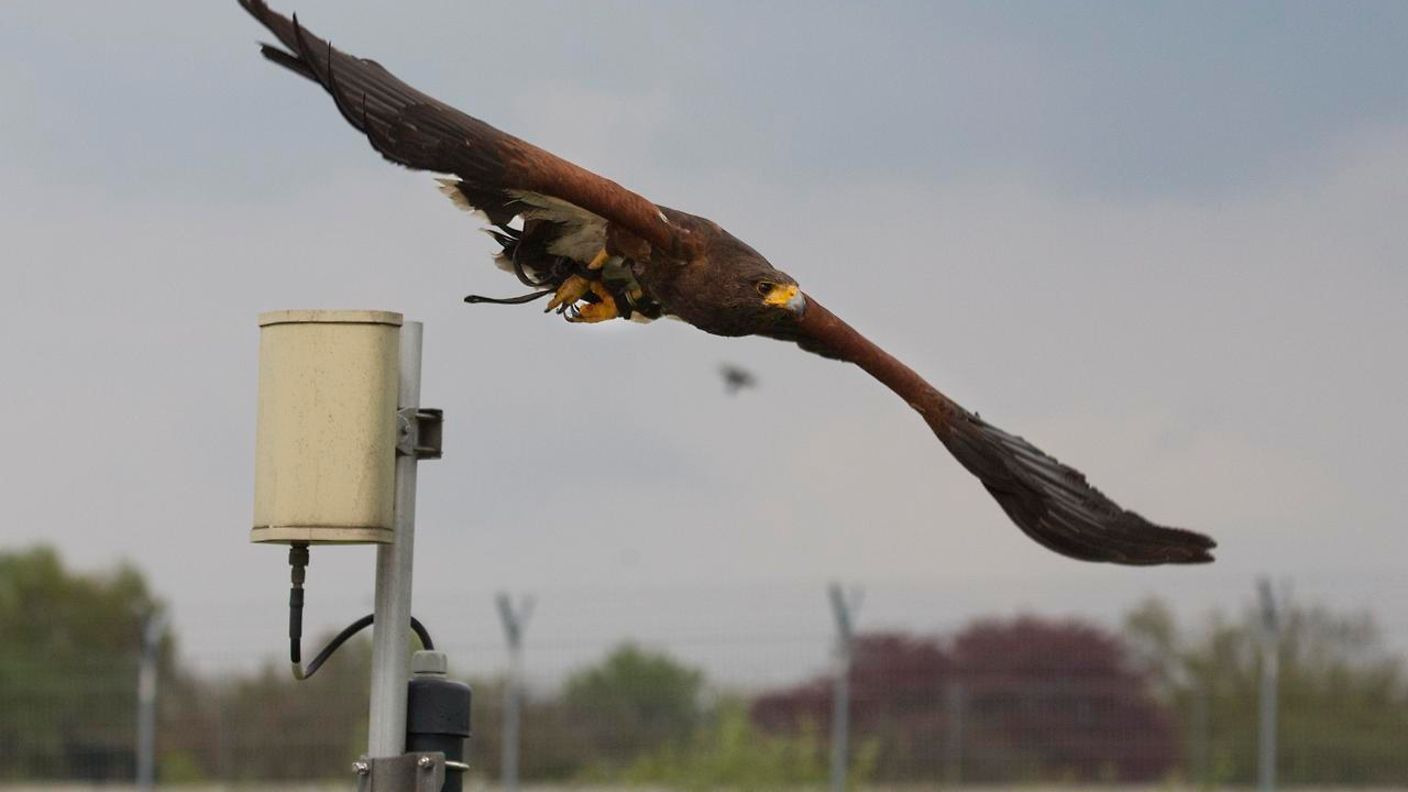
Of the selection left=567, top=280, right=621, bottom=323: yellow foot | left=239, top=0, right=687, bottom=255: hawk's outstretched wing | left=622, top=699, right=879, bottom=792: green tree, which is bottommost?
Result: left=622, top=699, right=879, bottom=792: green tree

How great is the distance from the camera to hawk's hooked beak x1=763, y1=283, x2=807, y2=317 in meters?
7.52

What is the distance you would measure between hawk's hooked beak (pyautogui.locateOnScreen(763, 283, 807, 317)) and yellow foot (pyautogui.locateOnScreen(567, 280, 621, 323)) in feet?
2.15

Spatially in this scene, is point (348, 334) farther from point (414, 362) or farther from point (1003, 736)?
point (1003, 736)

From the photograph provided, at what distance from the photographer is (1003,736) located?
1596 centimetres

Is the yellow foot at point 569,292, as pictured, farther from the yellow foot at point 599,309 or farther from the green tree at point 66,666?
the green tree at point 66,666

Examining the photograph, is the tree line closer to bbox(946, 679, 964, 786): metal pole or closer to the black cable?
bbox(946, 679, 964, 786): metal pole

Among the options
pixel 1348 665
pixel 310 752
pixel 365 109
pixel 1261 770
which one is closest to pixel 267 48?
pixel 365 109

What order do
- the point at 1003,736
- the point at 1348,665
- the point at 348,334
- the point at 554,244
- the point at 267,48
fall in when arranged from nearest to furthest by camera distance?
the point at 348,334 → the point at 267,48 → the point at 554,244 → the point at 1348,665 → the point at 1003,736

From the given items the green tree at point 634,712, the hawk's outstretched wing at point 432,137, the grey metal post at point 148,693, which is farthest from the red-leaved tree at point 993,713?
the hawk's outstretched wing at point 432,137

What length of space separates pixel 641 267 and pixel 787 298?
0.49 metres

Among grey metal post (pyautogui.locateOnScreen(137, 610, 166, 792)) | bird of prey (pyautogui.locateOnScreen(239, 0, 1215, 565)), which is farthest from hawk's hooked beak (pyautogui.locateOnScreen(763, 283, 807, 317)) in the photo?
grey metal post (pyautogui.locateOnScreen(137, 610, 166, 792))

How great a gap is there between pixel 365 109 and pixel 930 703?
1059cm

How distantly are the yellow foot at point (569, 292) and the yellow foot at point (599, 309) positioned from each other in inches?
1.4

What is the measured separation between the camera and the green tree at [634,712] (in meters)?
16.6
